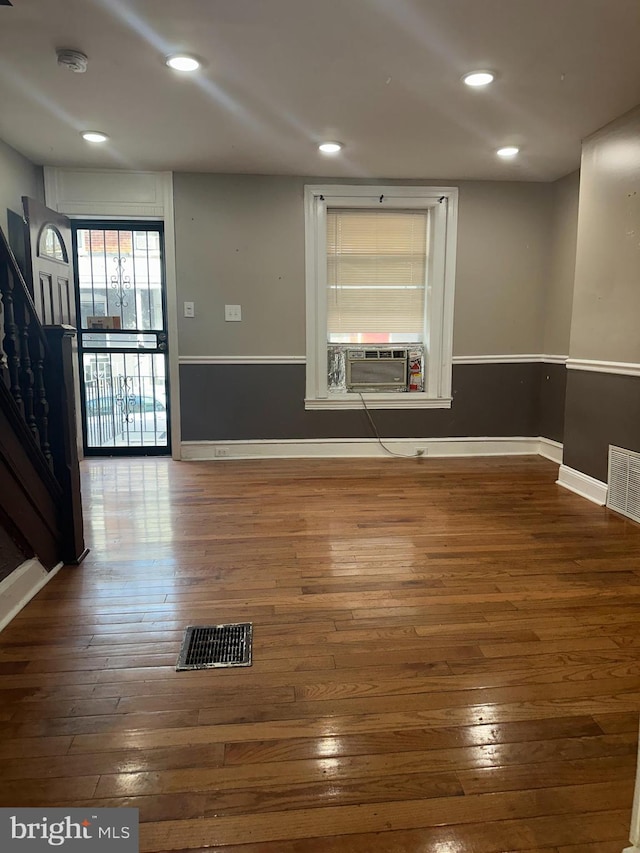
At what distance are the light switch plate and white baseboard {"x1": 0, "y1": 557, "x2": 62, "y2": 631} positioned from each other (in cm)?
266

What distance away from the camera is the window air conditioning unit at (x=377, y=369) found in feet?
15.6

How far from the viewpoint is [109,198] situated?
4.39m

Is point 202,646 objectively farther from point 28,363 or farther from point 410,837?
point 28,363

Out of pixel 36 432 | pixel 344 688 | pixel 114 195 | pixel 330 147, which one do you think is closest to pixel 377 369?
pixel 330 147

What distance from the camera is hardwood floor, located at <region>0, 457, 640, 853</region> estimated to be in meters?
1.23

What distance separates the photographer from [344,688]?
5.44 ft

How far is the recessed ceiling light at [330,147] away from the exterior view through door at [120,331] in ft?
5.17

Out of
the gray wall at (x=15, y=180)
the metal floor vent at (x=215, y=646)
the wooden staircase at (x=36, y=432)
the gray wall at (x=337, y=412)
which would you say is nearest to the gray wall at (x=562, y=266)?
the gray wall at (x=337, y=412)

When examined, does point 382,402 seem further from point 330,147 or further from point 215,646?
point 215,646

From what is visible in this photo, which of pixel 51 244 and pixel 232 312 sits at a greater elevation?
pixel 51 244

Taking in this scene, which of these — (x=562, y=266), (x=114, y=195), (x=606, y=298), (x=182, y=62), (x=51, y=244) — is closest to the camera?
(x=182, y=62)

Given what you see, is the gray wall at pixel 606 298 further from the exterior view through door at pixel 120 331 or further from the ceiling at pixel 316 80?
the exterior view through door at pixel 120 331

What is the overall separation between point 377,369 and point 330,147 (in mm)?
1810

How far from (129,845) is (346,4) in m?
2.79
